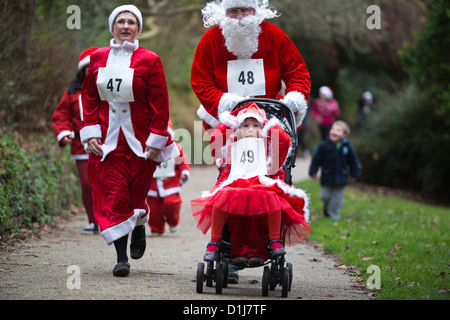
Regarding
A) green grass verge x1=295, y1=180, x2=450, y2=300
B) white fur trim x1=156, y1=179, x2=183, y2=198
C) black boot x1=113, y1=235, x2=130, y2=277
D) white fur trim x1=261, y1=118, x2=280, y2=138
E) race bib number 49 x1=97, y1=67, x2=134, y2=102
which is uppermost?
race bib number 49 x1=97, y1=67, x2=134, y2=102

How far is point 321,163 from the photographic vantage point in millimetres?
11547

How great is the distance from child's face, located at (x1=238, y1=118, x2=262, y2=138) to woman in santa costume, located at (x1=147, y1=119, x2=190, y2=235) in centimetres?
375

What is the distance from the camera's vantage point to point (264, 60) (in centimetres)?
651

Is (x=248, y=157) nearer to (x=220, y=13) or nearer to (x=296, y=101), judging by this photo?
(x=296, y=101)

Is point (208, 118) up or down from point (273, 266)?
up

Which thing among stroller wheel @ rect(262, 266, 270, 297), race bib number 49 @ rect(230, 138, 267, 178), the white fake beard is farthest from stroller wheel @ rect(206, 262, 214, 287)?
the white fake beard

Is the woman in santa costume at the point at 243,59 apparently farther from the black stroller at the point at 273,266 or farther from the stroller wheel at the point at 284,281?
the stroller wheel at the point at 284,281

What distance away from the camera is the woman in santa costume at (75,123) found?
28.5 ft

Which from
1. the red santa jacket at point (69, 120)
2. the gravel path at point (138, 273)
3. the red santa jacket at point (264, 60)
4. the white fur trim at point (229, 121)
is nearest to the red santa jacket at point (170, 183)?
the gravel path at point (138, 273)

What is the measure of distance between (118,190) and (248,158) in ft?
4.35

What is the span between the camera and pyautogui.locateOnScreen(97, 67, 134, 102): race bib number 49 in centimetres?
621

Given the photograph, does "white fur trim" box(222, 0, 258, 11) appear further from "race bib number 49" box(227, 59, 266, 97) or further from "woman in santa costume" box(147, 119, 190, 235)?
"woman in santa costume" box(147, 119, 190, 235)

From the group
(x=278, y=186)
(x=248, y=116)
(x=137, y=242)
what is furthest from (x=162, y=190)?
(x=278, y=186)

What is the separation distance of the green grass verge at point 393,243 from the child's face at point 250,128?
1456mm
